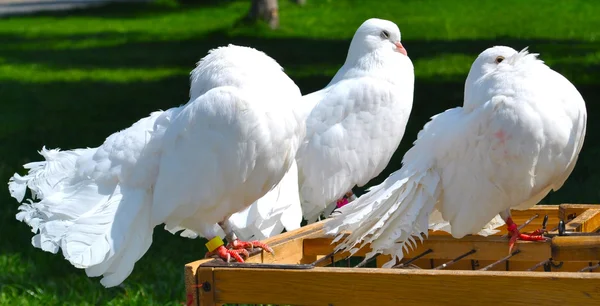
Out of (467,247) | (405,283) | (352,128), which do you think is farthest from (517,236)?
(352,128)

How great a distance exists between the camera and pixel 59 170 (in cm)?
469

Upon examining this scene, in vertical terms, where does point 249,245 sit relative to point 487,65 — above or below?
below

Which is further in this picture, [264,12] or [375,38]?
[264,12]

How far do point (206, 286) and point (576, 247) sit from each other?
134cm

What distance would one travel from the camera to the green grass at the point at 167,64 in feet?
21.2

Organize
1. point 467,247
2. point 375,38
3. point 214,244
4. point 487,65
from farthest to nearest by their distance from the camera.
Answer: point 375,38 → point 487,65 → point 214,244 → point 467,247

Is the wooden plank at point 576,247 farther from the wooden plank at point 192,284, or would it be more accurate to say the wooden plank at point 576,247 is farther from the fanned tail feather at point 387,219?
the wooden plank at point 192,284

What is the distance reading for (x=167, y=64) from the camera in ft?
56.3

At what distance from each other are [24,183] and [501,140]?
2.27 m

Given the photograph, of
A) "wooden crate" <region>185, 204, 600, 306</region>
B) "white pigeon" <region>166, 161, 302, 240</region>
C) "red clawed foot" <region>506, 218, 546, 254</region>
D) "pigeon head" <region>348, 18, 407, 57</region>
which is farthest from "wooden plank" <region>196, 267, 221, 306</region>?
"pigeon head" <region>348, 18, 407, 57</region>

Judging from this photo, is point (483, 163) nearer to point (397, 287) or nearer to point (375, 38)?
point (397, 287)

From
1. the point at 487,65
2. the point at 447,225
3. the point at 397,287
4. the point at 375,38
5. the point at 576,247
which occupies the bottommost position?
the point at 447,225

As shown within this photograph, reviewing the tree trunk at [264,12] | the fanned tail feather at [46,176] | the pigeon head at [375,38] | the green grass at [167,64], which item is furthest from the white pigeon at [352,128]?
Result: the tree trunk at [264,12]

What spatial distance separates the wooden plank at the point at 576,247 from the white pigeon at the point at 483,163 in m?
0.92
